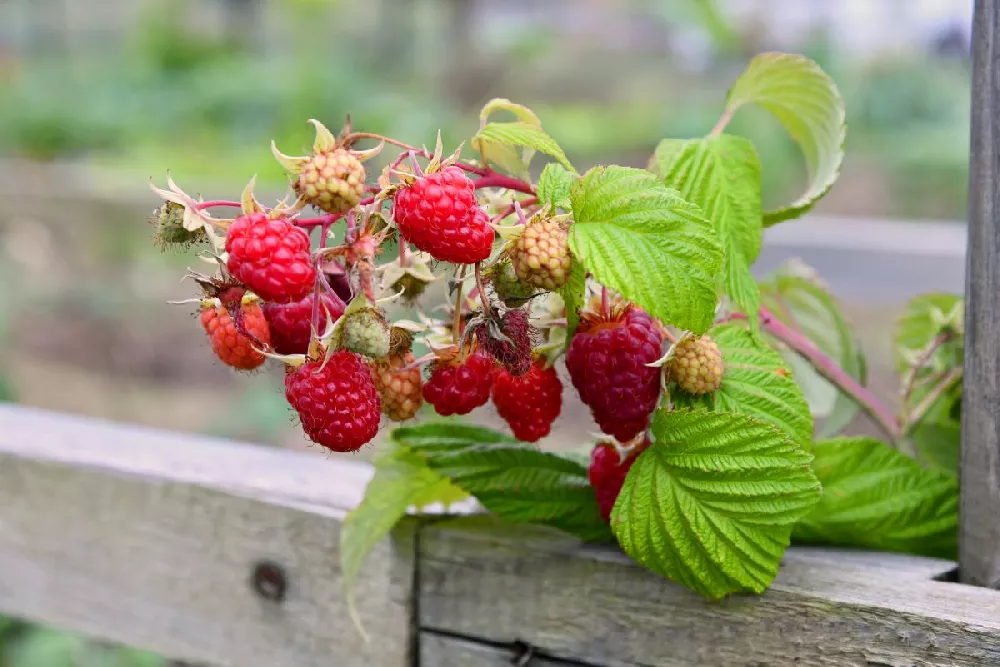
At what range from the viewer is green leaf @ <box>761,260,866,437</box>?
65 cm

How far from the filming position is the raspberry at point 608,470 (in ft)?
1.62

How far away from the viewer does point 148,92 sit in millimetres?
5617

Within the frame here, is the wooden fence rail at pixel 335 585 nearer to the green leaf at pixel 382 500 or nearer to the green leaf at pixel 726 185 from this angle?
the green leaf at pixel 382 500

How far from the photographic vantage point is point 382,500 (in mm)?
544

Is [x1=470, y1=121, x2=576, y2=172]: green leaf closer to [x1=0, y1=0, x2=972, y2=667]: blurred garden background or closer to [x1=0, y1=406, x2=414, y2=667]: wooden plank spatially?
[x1=0, y1=406, x2=414, y2=667]: wooden plank

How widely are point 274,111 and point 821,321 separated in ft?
15.2

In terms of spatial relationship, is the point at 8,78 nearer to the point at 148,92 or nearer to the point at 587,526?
the point at 148,92

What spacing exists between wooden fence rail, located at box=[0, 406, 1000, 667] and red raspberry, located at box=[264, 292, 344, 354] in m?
0.20

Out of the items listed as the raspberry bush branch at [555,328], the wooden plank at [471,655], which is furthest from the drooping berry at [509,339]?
the wooden plank at [471,655]

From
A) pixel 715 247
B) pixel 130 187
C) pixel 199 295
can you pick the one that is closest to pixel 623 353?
pixel 715 247

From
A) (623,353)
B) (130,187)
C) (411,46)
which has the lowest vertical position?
(623,353)

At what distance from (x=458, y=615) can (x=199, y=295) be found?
9.8 inches

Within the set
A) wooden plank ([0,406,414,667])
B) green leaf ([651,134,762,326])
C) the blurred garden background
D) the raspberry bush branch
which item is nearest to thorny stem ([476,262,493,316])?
the raspberry bush branch

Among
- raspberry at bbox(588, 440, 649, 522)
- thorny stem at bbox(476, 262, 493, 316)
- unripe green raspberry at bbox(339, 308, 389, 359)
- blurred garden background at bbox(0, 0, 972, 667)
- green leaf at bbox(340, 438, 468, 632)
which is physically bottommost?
green leaf at bbox(340, 438, 468, 632)
